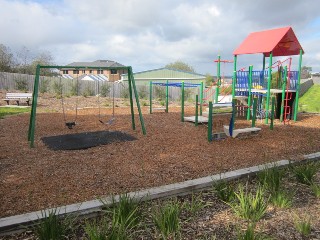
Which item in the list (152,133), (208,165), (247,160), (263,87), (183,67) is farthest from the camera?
(183,67)

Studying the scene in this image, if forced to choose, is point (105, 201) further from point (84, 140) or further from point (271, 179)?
point (84, 140)

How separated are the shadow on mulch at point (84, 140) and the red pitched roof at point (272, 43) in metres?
6.12

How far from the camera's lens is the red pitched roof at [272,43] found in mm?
9703

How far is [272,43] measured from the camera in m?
9.64

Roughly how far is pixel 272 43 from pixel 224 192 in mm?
7999

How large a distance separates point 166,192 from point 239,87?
8.91 m

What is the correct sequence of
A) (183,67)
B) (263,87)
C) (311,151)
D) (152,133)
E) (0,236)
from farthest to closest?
(183,67) → (263,87) → (152,133) → (311,151) → (0,236)

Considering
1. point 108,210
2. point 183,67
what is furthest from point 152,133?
point 183,67

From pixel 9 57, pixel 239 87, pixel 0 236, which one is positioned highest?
pixel 9 57

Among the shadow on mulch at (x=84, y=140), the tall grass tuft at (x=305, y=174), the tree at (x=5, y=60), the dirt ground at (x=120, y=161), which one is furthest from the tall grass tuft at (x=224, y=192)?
the tree at (x=5, y=60)

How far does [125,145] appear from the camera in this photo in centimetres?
582

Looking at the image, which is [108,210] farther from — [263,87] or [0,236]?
[263,87]

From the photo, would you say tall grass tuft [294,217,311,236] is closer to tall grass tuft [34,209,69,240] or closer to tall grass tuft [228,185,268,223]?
tall grass tuft [228,185,268,223]

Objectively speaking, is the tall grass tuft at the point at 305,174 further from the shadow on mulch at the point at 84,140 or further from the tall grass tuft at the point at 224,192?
the shadow on mulch at the point at 84,140
